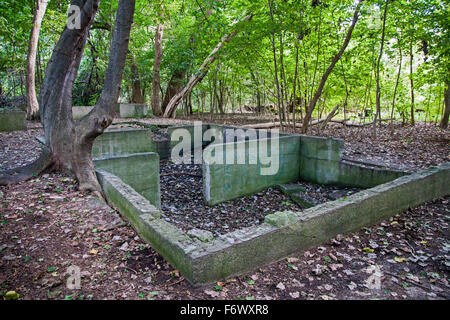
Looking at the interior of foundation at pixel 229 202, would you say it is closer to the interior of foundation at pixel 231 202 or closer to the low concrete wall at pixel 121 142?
the interior of foundation at pixel 231 202

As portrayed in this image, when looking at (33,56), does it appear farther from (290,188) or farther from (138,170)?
(290,188)

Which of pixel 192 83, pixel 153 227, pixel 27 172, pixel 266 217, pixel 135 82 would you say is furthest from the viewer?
pixel 135 82

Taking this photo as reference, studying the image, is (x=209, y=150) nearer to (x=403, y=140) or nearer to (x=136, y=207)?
(x=136, y=207)

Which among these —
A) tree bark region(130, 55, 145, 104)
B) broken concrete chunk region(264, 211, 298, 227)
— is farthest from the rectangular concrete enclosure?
tree bark region(130, 55, 145, 104)

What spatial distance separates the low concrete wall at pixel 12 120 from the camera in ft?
30.2

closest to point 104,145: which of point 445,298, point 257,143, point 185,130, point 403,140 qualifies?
point 185,130

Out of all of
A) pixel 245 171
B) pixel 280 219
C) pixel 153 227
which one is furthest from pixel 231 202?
pixel 153 227

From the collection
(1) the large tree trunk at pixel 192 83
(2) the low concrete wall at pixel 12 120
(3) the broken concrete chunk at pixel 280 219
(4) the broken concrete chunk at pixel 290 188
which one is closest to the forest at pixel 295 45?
(1) the large tree trunk at pixel 192 83

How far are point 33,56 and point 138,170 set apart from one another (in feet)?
24.4

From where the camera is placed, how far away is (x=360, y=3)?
23.7 feet

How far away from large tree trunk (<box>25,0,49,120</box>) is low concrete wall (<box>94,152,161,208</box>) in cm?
721

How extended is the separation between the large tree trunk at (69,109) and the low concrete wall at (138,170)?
21.0 inches

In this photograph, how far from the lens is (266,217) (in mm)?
3234

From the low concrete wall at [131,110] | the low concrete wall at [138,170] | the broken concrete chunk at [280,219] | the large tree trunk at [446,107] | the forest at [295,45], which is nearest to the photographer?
the broken concrete chunk at [280,219]
